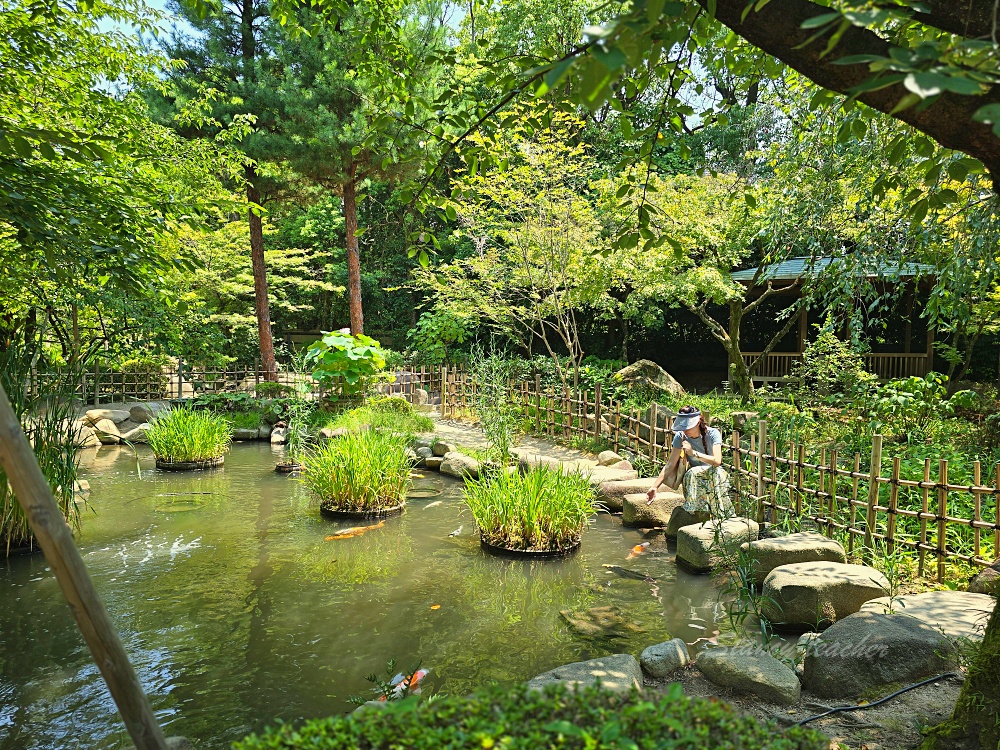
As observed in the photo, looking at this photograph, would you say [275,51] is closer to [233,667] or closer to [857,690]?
[233,667]

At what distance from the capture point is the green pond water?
3.45 metres

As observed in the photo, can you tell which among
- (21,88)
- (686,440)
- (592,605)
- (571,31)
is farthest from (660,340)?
(21,88)

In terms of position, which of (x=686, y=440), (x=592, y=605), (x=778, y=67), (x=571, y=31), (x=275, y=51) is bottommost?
(x=592, y=605)

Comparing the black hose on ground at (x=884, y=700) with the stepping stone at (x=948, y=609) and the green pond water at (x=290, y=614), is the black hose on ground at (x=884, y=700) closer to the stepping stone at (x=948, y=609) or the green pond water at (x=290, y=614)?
the stepping stone at (x=948, y=609)

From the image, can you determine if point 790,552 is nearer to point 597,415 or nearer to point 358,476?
point 358,476

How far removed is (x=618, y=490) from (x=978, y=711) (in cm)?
478

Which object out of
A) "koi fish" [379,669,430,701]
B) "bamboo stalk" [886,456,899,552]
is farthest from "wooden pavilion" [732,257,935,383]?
"koi fish" [379,669,430,701]

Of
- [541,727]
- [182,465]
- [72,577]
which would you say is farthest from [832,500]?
[182,465]

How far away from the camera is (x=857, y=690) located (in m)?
3.03

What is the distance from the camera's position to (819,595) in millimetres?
3934

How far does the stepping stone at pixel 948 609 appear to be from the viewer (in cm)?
327

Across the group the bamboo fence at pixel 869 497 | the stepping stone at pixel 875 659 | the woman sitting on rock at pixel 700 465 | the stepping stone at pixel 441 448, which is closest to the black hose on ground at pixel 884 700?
the stepping stone at pixel 875 659

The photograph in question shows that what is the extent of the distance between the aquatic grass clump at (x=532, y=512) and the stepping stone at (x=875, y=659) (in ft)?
9.02

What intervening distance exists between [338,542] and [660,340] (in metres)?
13.8
